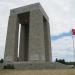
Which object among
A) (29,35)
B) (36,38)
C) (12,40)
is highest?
(29,35)

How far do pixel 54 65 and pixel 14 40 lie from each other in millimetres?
8651

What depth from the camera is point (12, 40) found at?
25672 millimetres

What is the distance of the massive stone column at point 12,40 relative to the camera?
25050 mm

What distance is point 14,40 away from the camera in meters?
25.6

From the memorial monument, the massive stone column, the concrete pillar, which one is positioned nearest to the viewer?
the concrete pillar

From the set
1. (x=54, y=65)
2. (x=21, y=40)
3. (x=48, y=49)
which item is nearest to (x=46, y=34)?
(x=48, y=49)

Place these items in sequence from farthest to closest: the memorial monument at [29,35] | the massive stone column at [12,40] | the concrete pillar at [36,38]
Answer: the massive stone column at [12,40] → the memorial monument at [29,35] → the concrete pillar at [36,38]

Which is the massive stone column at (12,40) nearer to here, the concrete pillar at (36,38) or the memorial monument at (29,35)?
the memorial monument at (29,35)

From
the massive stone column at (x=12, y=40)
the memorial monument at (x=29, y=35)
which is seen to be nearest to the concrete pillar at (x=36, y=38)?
the memorial monument at (x=29, y=35)

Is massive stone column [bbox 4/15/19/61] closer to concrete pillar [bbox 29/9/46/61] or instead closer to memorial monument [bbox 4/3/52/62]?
memorial monument [bbox 4/3/52/62]

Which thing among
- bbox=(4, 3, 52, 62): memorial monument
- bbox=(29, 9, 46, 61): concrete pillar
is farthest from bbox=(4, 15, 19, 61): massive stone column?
bbox=(29, 9, 46, 61): concrete pillar

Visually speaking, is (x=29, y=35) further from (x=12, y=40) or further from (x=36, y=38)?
(x=12, y=40)

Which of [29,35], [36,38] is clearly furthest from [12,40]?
[36,38]

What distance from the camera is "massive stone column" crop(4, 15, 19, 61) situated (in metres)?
25.0
